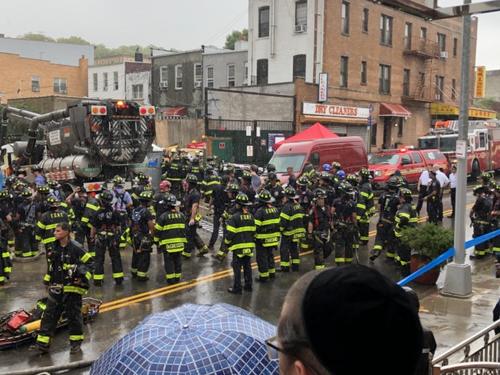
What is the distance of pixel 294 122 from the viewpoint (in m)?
30.4

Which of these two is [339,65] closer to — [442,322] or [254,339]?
[442,322]

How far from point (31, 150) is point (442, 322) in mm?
15448

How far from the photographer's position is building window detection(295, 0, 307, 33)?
3191cm

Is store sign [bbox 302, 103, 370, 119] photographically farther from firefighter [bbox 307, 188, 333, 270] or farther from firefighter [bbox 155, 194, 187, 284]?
firefighter [bbox 155, 194, 187, 284]

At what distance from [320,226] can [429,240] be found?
2336 mm

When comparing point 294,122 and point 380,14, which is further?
point 380,14

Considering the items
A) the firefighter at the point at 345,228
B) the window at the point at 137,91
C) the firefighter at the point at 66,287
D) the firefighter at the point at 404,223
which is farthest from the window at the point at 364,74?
the firefighter at the point at 66,287

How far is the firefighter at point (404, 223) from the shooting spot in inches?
442

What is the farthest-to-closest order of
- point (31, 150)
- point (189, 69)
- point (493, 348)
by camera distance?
point (189, 69) < point (31, 150) < point (493, 348)

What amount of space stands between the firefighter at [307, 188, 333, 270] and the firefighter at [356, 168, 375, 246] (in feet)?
3.41

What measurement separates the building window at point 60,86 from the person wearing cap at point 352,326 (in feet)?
175

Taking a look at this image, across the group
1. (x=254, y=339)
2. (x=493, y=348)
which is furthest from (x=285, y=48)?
(x=254, y=339)

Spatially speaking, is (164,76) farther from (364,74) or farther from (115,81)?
(364,74)

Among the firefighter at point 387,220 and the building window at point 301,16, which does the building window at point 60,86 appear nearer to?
the building window at point 301,16
